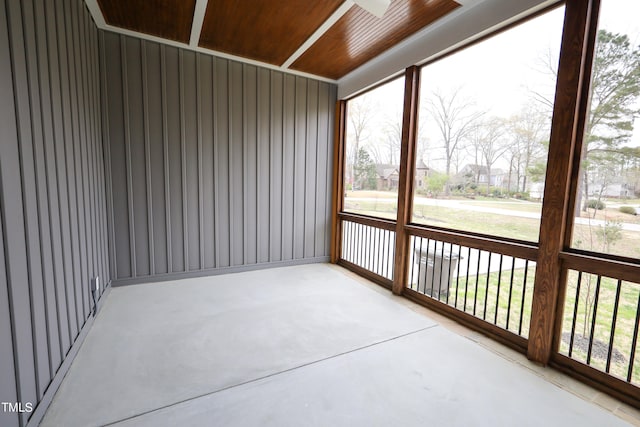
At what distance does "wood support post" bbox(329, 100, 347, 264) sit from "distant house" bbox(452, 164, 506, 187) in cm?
205

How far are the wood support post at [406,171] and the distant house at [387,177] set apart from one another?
220 mm

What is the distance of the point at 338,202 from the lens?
15.7 feet

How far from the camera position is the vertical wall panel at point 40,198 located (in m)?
1.33

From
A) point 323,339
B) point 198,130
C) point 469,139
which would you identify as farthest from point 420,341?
point 198,130

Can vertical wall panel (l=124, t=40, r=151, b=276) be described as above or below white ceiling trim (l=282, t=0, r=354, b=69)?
below

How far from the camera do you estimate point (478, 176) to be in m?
2.79

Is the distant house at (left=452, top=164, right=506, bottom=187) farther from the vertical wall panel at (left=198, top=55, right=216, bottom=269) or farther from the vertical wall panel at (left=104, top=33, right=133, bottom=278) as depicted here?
the vertical wall panel at (left=104, top=33, right=133, bottom=278)

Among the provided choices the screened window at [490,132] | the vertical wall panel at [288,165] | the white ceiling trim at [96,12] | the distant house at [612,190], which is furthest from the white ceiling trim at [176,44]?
the distant house at [612,190]

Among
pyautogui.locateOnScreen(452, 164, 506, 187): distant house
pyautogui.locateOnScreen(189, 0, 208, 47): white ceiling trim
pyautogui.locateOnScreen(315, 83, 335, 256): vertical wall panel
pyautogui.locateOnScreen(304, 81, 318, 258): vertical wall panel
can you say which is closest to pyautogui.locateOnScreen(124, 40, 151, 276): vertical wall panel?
pyautogui.locateOnScreen(189, 0, 208, 47): white ceiling trim

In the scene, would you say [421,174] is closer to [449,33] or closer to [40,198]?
[449,33]

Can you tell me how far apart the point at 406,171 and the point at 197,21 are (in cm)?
278

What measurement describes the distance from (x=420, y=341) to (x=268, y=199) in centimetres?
284

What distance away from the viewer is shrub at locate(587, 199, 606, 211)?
197cm

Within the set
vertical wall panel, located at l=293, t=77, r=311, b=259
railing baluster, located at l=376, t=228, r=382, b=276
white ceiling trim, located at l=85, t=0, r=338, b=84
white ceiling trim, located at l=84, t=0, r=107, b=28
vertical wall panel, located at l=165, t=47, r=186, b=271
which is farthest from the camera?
vertical wall panel, located at l=293, t=77, r=311, b=259
